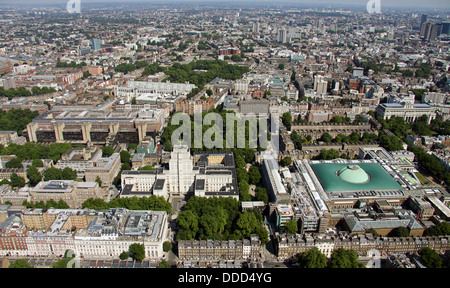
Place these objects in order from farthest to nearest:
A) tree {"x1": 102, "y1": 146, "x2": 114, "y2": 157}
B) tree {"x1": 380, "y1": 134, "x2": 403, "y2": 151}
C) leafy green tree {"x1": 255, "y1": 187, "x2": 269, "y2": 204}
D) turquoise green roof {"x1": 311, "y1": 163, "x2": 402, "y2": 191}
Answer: tree {"x1": 380, "y1": 134, "x2": 403, "y2": 151}
tree {"x1": 102, "y1": 146, "x2": 114, "y2": 157}
turquoise green roof {"x1": 311, "y1": 163, "x2": 402, "y2": 191}
leafy green tree {"x1": 255, "y1": 187, "x2": 269, "y2": 204}

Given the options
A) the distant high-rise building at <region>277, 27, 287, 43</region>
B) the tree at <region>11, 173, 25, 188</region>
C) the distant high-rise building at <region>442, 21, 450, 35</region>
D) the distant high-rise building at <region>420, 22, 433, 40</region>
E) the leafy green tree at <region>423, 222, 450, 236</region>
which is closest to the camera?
the leafy green tree at <region>423, 222, 450, 236</region>

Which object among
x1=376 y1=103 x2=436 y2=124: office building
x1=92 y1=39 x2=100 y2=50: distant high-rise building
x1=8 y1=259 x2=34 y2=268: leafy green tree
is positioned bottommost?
x1=8 y1=259 x2=34 y2=268: leafy green tree

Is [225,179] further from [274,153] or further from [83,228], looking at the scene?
[83,228]

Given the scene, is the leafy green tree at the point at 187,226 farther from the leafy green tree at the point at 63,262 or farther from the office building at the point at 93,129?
the office building at the point at 93,129

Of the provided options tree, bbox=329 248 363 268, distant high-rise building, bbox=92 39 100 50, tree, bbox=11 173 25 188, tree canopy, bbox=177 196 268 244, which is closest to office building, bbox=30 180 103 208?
tree, bbox=11 173 25 188

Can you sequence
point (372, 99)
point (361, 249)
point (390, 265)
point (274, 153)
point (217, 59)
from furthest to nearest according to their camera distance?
point (217, 59)
point (372, 99)
point (274, 153)
point (361, 249)
point (390, 265)

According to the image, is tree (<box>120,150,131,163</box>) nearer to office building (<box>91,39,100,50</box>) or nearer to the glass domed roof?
the glass domed roof

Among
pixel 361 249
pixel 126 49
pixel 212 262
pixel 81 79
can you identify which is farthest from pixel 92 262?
pixel 126 49
